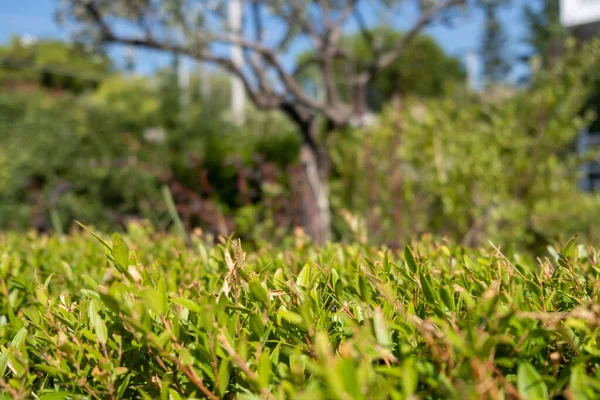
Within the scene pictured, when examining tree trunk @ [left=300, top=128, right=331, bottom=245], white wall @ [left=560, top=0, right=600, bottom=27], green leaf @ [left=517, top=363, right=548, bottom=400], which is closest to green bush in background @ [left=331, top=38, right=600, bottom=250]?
tree trunk @ [left=300, top=128, right=331, bottom=245]

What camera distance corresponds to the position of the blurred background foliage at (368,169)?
481 centimetres

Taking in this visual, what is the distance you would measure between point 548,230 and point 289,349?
15.2 feet

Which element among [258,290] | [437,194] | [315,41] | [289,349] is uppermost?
[315,41]

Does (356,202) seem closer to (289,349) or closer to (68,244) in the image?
(68,244)

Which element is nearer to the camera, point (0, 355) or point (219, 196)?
point (0, 355)

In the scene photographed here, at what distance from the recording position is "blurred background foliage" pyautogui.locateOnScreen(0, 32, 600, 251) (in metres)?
4.81

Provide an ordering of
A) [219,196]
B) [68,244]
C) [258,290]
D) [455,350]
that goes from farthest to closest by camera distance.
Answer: [219,196] → [68,244] → [258,290] → [455,350]

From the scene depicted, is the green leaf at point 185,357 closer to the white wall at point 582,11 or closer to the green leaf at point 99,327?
the green leaf at point 99,327

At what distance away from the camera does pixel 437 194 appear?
195 inches

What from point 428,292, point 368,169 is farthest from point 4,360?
point 368,169

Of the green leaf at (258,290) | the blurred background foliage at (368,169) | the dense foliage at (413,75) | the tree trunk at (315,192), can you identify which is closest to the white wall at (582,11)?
the blurred background foliage at (368,169)

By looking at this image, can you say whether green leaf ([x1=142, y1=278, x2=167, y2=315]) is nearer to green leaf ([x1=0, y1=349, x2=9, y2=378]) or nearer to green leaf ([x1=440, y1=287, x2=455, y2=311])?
green leaf ([x1=0, y1=349, x2=9, y2=378])

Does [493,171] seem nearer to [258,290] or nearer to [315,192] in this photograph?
[315,192]

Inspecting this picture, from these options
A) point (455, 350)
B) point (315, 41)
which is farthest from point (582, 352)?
point (315, 41)
